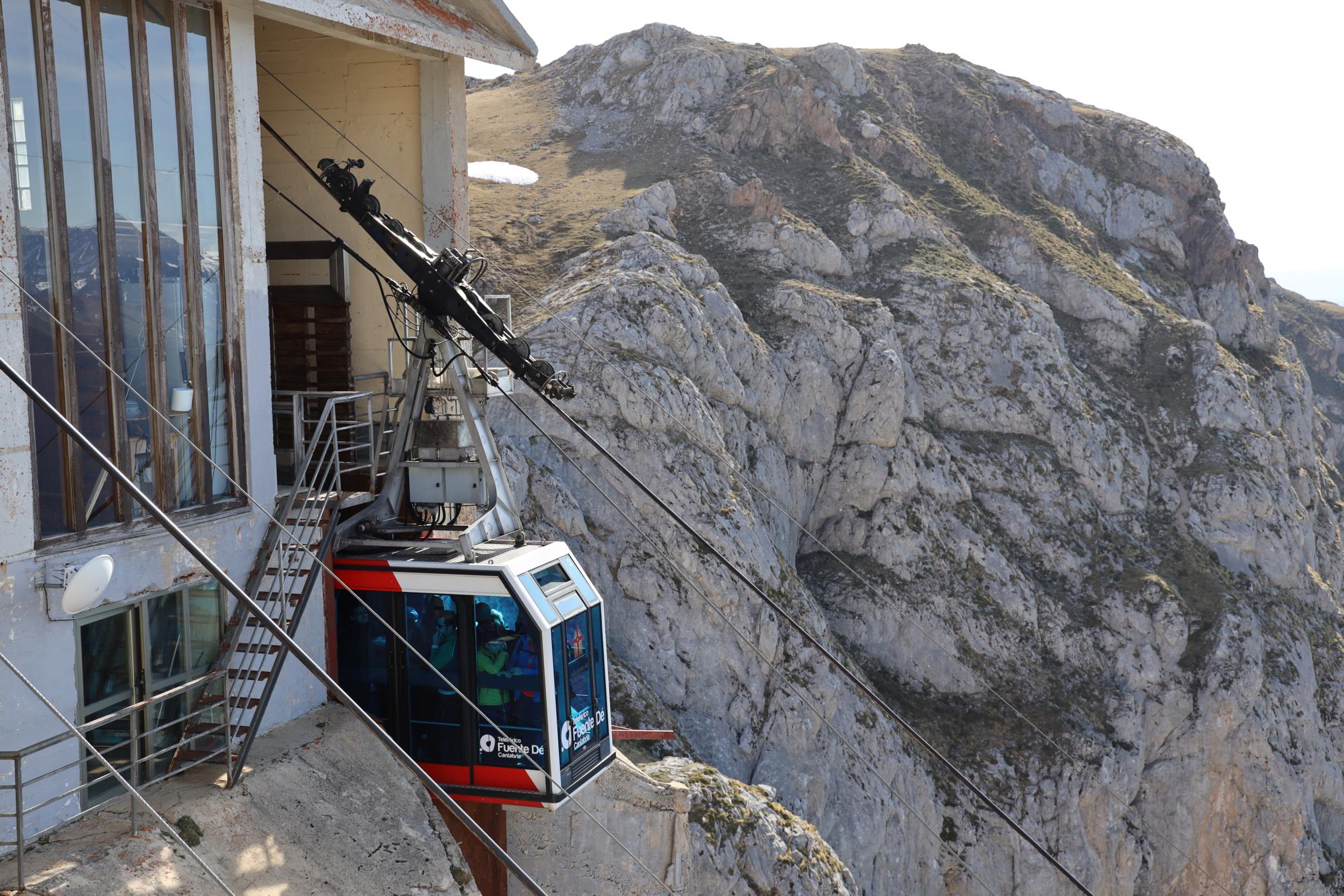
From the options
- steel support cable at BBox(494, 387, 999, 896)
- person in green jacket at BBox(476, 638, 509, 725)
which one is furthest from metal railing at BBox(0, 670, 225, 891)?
steel support cable at BBox(494, 387, 999, 896)

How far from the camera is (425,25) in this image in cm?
1291

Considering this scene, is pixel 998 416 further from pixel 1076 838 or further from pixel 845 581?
pixel 1076 838

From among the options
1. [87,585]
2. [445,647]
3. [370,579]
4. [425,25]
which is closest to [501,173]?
[425,25]

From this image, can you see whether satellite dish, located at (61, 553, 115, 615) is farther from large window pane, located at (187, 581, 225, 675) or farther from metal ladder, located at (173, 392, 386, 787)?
large window pane, located at (187, 581, 225, 675)

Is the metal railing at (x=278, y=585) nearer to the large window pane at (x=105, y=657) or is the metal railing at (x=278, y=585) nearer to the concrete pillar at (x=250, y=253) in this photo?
the concrete pillar at (x=250, y=253)

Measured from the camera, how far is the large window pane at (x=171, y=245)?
10438 millimetres

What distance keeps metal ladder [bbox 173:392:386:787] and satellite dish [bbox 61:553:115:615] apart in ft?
5.43

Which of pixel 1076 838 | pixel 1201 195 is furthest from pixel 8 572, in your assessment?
pixel 1201 195

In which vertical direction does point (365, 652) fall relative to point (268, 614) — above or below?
below

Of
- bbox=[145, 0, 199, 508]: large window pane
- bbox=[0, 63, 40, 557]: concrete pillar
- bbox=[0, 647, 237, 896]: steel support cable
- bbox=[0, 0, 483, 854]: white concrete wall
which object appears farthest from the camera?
bbox=[145, 0, 199, 508]: large window pane

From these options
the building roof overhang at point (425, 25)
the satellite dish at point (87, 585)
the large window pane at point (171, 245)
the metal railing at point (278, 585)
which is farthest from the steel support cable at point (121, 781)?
the building roof overhang at point (425, 25)

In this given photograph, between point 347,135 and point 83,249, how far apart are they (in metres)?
5.90

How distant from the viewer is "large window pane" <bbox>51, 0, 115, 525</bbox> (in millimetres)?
9453

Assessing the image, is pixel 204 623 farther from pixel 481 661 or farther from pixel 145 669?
pixel 481 661
